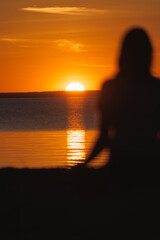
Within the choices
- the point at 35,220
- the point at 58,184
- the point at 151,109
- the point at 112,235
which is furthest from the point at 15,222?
the point at 151,109

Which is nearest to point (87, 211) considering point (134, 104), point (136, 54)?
point (134, 104)

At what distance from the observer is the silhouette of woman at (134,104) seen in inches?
181

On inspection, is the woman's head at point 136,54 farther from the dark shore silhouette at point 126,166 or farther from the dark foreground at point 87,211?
the dark foreground at point 87,211

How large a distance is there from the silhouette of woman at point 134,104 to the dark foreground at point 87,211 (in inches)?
11.7

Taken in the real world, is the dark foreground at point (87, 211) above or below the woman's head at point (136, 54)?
below

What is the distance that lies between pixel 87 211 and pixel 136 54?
6.50 ft

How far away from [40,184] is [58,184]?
0.34 meters

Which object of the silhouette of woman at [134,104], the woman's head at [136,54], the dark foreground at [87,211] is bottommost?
the dark foreground at [87,211]

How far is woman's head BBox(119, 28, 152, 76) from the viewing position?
454 centimetres


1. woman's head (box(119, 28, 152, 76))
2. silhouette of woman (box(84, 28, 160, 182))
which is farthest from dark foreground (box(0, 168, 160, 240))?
woman's head (box(119, 28, 152, 76))

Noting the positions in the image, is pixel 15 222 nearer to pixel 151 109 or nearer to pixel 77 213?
pixel 77 213

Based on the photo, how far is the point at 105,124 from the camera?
4.68 meters

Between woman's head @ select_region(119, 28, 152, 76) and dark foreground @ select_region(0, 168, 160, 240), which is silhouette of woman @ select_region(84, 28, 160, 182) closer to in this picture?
woman's head @ select_region(119, 28, 152, 76)

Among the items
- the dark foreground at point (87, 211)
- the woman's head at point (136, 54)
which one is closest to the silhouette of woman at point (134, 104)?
the woman's head at point (136, 54)
